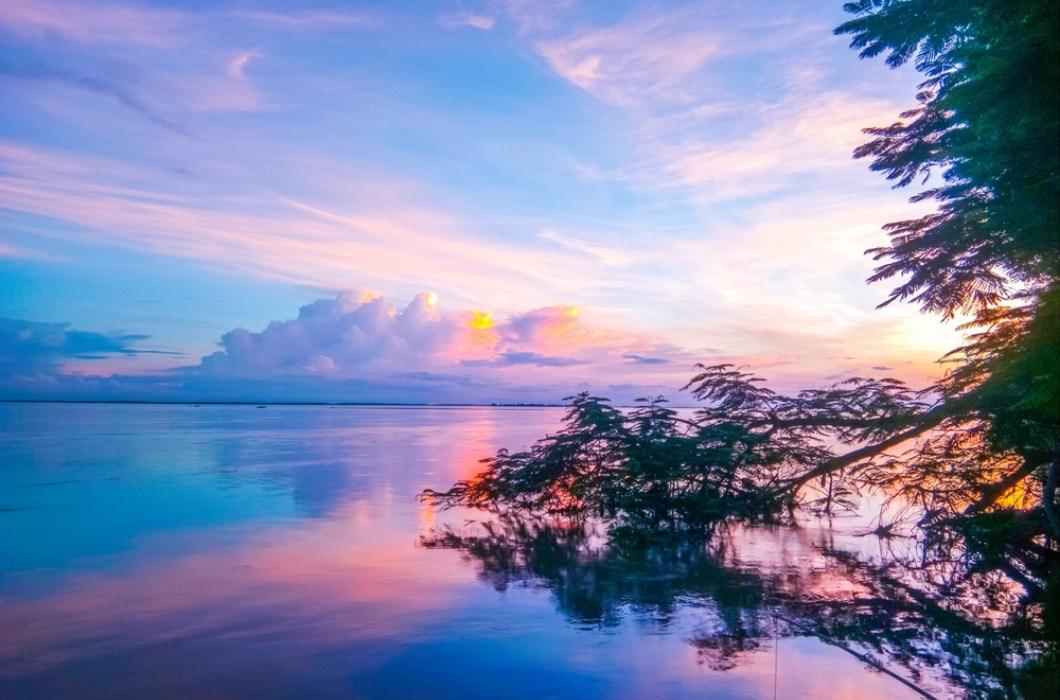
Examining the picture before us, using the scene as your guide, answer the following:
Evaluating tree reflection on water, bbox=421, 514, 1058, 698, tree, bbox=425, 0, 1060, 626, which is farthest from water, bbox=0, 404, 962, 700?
tree, bbox=425, 0, 1060, 626

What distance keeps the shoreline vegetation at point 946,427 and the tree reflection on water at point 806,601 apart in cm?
7

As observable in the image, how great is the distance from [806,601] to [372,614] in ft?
16.6

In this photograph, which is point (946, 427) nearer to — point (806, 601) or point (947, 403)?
point (947, 403)

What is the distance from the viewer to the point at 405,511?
15.9m

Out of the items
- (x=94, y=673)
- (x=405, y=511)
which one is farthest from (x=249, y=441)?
(x=94, y=673)

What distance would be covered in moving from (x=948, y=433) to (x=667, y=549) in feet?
18.6

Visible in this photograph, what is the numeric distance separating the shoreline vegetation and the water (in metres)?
0.94

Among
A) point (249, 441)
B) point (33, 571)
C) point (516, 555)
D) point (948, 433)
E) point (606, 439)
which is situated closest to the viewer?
point (33, 571)

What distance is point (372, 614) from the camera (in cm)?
810

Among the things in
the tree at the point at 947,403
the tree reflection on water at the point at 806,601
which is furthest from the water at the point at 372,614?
the tree at the point at 947,403

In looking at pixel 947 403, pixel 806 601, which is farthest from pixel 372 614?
pixel 947 403

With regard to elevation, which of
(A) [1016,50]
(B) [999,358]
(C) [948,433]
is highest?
(A) [1016,50]

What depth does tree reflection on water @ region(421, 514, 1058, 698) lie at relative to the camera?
6.57 m

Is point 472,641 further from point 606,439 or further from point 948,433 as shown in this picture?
point 948,433
